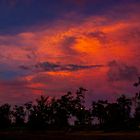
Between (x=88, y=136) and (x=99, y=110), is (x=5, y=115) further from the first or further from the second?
(x=88, y=136)

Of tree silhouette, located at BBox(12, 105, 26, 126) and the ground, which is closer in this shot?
the ground

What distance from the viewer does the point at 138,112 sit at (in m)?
101

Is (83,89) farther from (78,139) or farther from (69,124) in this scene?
(78,139)

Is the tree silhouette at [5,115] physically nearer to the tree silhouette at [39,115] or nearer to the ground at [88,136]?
the tree silhouette at [39,115]

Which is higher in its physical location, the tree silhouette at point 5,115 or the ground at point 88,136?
the tree silhouette at point 5,115

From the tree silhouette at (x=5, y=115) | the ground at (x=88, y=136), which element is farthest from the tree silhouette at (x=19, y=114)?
the ground at (x=88, y=136)

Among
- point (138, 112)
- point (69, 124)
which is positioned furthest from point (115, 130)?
point (69, 124)

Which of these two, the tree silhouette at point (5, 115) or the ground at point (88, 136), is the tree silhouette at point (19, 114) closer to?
the tree silhouette at point (5, 115)

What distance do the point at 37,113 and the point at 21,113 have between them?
89.2 feet

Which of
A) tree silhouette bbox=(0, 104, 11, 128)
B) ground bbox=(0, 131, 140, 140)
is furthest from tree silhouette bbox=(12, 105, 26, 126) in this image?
ground bbox=(0, 131, 140, 140)

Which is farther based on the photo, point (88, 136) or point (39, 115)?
point (39, 115)

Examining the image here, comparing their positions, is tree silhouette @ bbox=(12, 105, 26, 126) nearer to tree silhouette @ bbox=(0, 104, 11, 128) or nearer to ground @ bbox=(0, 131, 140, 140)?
tree silhouette @ bbox=(0, 104, 11, 128)

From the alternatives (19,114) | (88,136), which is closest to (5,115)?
(19,114)

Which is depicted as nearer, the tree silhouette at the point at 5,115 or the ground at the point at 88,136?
the ground at the point at 88,136
